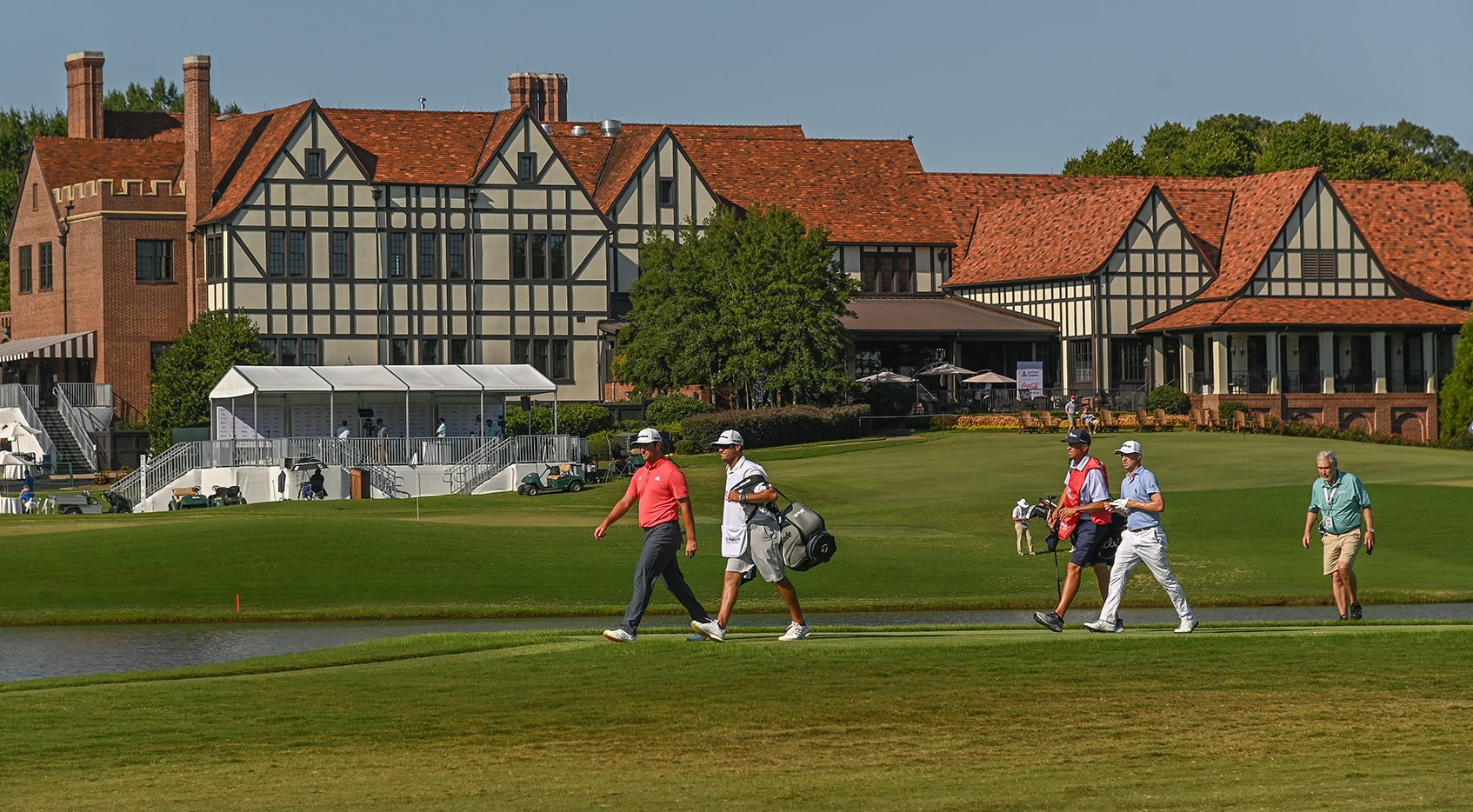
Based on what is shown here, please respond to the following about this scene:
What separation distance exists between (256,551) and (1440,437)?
4700 centimetres

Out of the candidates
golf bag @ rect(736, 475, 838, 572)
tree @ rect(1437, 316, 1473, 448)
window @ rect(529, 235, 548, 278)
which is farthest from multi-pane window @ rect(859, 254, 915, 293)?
golf bag @ rect(736, 475, 838, 572)

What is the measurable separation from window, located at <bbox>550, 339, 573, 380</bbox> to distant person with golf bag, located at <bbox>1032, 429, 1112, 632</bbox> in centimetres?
5440

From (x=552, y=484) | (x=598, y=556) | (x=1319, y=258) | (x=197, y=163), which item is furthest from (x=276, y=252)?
(x=598, y=556)

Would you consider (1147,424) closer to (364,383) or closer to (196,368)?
(364,383)

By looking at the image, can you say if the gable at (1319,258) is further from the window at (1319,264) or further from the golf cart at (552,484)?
the golf cart at (552,484)

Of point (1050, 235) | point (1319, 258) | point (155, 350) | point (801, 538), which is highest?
point (1050, 235)

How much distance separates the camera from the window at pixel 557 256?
72062mm

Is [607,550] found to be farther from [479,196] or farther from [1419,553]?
[479,196]

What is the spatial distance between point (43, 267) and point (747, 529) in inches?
2565

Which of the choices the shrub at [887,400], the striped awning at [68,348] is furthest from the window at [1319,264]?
the striped awning at [68,348]

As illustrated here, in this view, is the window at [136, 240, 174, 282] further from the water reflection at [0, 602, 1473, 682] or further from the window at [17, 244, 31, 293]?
the water reflection at [0, 602, 1473, 682]

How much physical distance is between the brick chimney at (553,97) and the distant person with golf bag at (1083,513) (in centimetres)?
6839

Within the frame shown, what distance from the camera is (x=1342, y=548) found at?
21.7 m

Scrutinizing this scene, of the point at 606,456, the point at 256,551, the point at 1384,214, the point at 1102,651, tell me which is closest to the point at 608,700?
the point at 1102,651
